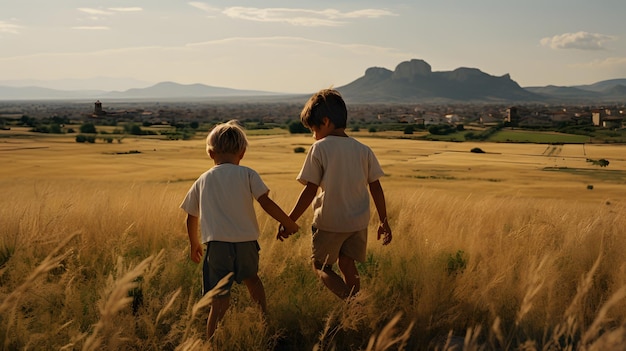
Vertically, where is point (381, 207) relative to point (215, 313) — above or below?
above

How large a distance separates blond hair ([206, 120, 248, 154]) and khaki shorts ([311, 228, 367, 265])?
2.88 feet

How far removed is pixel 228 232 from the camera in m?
4.10

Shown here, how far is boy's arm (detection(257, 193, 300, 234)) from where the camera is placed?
4.17 metres

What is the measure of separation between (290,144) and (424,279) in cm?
2950

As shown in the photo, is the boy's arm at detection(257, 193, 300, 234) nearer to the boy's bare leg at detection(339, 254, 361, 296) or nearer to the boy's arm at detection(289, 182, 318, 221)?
the boy's arm at detection(289, 182, 318, 221)

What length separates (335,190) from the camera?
4453 millimetres

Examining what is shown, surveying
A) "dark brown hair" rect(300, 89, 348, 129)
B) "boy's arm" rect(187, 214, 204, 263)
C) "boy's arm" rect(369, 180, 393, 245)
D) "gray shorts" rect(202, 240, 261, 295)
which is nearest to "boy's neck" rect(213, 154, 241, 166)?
"boy's arm" rect(187, 214, 204, 263)

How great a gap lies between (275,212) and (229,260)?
1.48 ft

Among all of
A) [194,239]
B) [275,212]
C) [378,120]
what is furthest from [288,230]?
[378,120]

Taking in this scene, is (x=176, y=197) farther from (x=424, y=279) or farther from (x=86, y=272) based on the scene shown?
(x=424, y=279)

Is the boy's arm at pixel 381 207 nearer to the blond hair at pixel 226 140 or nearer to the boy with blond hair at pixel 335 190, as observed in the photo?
the boy with blond hair at pixel 335 190

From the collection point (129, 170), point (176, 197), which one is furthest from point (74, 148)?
point (176, 197)

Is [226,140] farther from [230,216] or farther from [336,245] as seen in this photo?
[336,245]

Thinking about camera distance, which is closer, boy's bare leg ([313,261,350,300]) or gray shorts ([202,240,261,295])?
gray shorts ([202,240,261,295])
